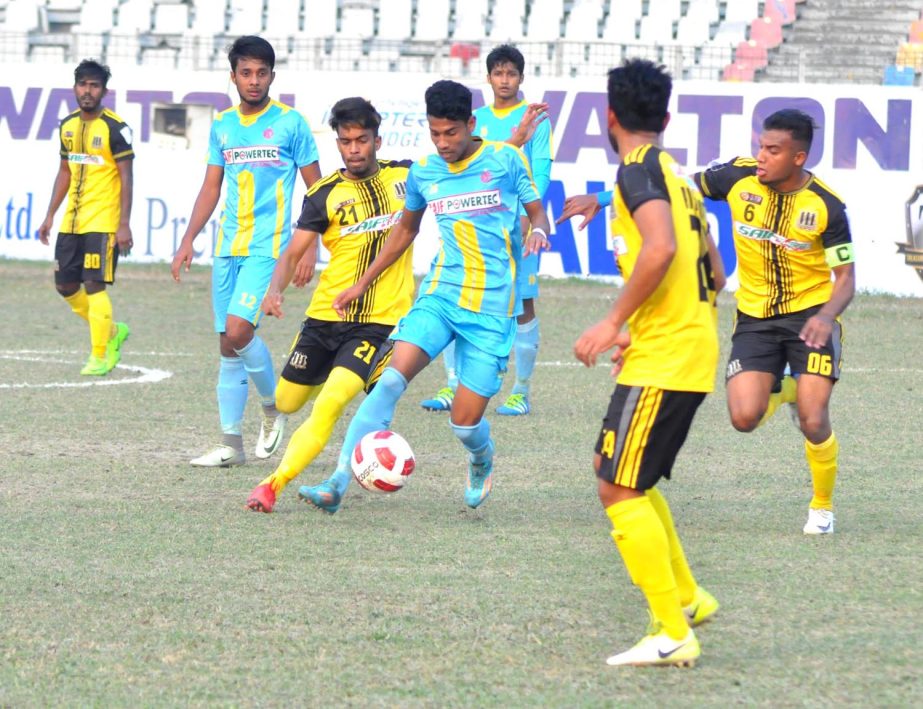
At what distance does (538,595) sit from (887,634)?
1.22 metres

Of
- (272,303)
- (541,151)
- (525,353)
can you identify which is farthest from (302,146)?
(525,353)

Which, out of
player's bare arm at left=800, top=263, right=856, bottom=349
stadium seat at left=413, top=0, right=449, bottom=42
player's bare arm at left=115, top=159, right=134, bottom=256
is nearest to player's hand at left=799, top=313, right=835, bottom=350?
player's bare arm at left=800, top=263, right=856, bottom=349

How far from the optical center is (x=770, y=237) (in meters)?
6.79

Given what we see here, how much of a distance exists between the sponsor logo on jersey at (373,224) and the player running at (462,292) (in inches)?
18.5

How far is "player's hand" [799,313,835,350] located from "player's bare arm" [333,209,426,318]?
5.98ft

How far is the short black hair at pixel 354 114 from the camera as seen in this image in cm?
698

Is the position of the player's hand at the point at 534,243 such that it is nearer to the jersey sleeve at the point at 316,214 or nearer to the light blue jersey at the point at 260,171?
the jersey sleeve at the point at 316,214

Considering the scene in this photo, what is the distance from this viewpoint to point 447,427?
9.61 m

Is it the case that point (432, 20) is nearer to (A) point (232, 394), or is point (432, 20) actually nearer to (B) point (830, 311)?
(A) point (232, 394)

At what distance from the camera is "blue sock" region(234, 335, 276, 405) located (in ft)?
26.6

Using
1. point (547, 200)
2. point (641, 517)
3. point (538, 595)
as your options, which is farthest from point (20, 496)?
point (547, 200)

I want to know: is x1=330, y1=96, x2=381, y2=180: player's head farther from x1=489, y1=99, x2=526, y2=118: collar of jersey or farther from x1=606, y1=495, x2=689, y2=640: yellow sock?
x1=489, y1=99, x2=526, y2=118: collar of jersey

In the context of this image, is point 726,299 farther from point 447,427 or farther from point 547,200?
point 447,427

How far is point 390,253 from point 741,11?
17863mm
